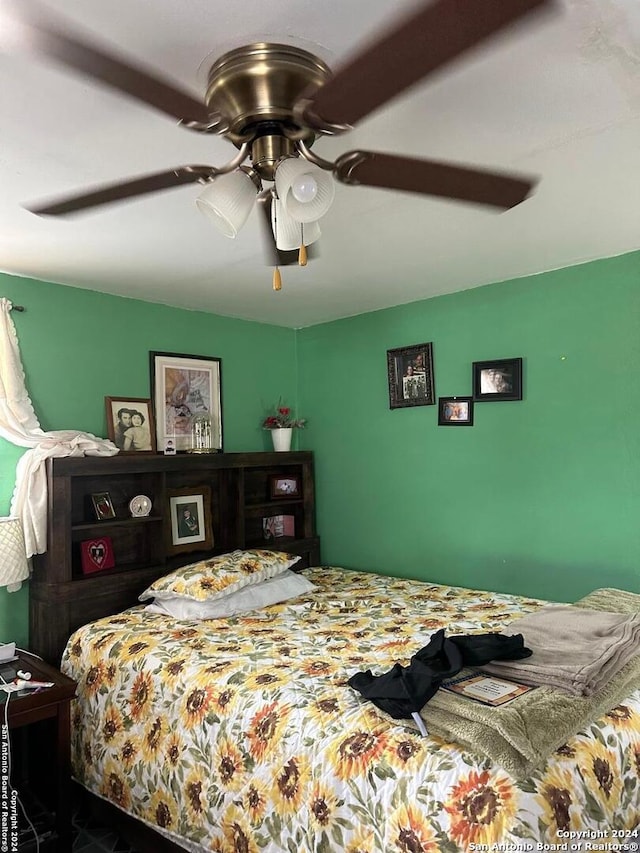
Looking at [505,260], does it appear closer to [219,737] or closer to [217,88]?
[217,88]

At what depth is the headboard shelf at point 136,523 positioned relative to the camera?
2.78 metres

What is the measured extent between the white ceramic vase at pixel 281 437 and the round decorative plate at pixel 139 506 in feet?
3.59

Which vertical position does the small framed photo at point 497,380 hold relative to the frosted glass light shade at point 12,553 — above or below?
above

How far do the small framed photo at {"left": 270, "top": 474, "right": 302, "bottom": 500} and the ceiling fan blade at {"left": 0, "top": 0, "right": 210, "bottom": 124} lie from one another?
9.59ft

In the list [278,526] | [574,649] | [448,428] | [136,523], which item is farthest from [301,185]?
[278,526]

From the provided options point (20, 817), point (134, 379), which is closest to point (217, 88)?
point (134, 379)

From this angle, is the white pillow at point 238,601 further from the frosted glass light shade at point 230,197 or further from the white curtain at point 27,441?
the frosted glass light shade at point 230,197

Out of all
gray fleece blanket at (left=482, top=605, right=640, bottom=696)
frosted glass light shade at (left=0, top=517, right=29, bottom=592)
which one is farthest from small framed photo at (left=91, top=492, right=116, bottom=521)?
gray fleece blanket at (left=482, top=605, right=640, bottom=696)

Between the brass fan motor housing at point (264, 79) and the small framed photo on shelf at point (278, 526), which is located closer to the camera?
the brass fan motor housing at point (264, 79)

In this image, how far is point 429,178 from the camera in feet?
5.25

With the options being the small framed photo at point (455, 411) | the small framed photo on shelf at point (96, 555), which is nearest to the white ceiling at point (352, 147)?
the small framed photo at point (455, 411)

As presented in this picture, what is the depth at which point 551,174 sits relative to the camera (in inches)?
79.0

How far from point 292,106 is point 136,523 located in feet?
7.81

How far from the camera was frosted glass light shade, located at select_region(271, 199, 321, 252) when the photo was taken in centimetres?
157
